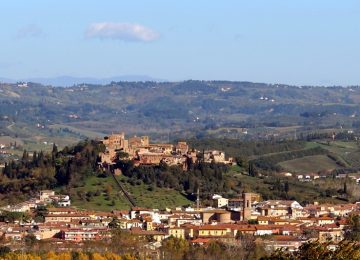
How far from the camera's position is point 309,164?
408 ft

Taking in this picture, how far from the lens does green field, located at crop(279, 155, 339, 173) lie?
12075 centimetres

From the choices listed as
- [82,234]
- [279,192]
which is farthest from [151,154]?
[82,234]

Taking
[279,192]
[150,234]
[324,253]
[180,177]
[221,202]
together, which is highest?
[324,253]

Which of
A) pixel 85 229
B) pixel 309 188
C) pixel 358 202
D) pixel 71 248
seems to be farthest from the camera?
pixel 309 188

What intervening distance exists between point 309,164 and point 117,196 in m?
45.4

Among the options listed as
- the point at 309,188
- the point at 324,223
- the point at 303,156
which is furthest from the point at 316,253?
the point at 303,156

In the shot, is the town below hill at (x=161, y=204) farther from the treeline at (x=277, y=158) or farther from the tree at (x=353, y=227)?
the treeline at (x=277, y=158)

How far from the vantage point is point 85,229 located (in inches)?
2778

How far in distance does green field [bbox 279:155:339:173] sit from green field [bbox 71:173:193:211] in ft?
113

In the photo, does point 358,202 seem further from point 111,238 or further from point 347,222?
point 111,238

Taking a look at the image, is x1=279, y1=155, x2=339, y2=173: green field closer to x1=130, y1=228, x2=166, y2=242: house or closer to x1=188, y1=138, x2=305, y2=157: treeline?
x1=188, y1=138, x2=305, y2=157: treeline

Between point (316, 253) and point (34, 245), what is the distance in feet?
111

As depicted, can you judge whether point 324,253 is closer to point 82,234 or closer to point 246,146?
point 82,234

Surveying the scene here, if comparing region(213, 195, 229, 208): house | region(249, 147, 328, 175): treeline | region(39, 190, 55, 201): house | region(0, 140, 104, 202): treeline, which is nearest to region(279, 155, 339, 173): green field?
region(249, 147, 328, 175): treeline
